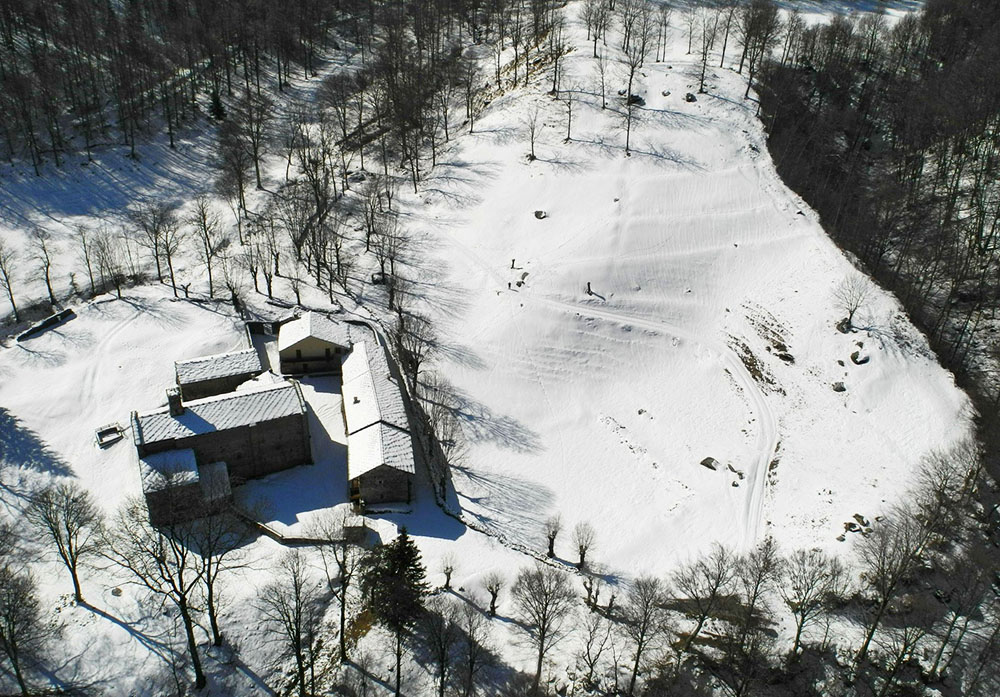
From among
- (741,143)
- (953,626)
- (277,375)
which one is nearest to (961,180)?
(741,143)

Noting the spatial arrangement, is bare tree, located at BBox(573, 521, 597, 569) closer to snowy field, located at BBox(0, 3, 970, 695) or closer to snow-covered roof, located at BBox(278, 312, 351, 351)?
snowy field, located at BBox(0, 3, 970, 695)

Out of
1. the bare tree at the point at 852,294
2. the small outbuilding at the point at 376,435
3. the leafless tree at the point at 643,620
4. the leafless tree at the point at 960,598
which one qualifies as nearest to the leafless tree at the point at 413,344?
the small outbuilding at the point at 376,435

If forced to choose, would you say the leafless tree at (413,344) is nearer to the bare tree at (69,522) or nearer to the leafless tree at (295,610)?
the leafless tree at (295,610)

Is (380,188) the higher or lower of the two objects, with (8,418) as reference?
higher

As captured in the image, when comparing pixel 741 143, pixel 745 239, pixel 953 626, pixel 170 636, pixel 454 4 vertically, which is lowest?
pixel 170 636

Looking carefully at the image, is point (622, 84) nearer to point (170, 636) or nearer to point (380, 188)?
point (380, 188)

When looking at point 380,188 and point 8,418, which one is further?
A: point 380,188

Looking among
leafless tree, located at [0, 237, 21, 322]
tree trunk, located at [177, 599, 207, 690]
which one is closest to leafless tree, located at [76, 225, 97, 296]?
leafless tree, located at [0, 237, 21, 322]
